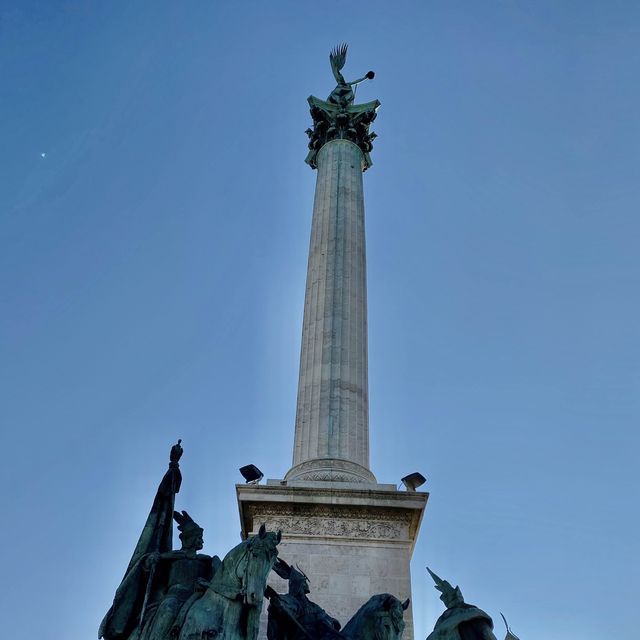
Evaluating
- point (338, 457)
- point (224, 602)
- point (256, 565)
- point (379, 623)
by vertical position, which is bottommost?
point (224, 602)

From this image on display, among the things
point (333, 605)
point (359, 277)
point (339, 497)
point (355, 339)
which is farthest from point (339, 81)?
point (333, 605)

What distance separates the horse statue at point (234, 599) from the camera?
9.22m

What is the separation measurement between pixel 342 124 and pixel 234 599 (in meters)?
15.8

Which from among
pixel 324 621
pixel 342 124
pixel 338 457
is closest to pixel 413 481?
pixel 338 457

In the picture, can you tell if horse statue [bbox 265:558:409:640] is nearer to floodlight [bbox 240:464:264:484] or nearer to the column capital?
floodlight [bbox 240:464:264:484]

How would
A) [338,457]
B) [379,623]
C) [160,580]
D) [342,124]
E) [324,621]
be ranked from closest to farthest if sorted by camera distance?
[379,623] < [324,621] < [160,580] < [338,457] < [342,124]

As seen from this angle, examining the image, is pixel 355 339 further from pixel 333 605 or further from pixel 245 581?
pixel 245 581

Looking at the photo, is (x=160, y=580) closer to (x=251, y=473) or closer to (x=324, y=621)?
(x=324, y=621)

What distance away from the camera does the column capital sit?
22219mm

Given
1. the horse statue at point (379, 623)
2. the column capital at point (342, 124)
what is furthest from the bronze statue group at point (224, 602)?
the column capital at point (342, 124)

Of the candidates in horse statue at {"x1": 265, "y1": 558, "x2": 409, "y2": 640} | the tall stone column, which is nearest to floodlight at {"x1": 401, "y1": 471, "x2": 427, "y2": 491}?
the tall stone column

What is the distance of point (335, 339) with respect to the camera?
17250 mm

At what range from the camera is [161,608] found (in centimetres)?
984

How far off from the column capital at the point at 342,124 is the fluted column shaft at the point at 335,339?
0.75 meters
